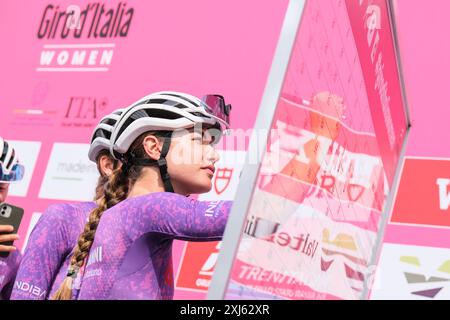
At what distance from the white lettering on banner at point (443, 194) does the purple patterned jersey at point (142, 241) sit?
4.84ft

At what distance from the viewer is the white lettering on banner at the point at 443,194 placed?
99.7 inches

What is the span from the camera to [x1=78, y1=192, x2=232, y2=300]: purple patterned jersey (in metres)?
1.20

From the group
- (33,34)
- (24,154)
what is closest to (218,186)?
(24,154)

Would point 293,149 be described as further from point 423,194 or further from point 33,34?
point 33,34

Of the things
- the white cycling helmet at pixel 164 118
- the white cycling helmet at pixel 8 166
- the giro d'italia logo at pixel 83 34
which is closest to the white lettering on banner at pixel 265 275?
the white cycling helmet at pixel 164 118

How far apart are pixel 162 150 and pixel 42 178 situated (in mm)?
2112

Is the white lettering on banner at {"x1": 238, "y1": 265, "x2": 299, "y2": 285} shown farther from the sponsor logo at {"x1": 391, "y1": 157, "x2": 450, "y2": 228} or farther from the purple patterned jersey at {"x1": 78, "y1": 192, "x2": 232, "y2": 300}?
the sponsor logo at {"x1": 391, "y1": 157, "x2": 450, "y2": 228}

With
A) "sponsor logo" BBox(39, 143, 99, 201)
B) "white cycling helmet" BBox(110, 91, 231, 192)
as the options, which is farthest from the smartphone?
"sponsor logo" BBox(39, 143, 99, 201)

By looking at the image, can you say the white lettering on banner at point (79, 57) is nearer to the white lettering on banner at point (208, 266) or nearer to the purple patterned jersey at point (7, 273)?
the white lettering on banner at point (208, 266)

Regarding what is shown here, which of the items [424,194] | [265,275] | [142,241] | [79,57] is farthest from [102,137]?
[79,57]

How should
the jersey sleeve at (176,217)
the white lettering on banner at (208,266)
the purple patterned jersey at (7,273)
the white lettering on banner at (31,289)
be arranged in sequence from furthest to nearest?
the white lettering on banner at (208,266) → the purple patterned jersey at (7,273) → the white lettering on banner at (31,289) → the jersey sleeve at (176,217)

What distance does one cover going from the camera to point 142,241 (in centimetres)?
126

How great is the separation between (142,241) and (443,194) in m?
1.57

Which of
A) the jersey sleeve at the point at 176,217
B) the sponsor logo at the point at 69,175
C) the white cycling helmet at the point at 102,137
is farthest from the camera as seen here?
the sponsor logo at the point at 69,175
